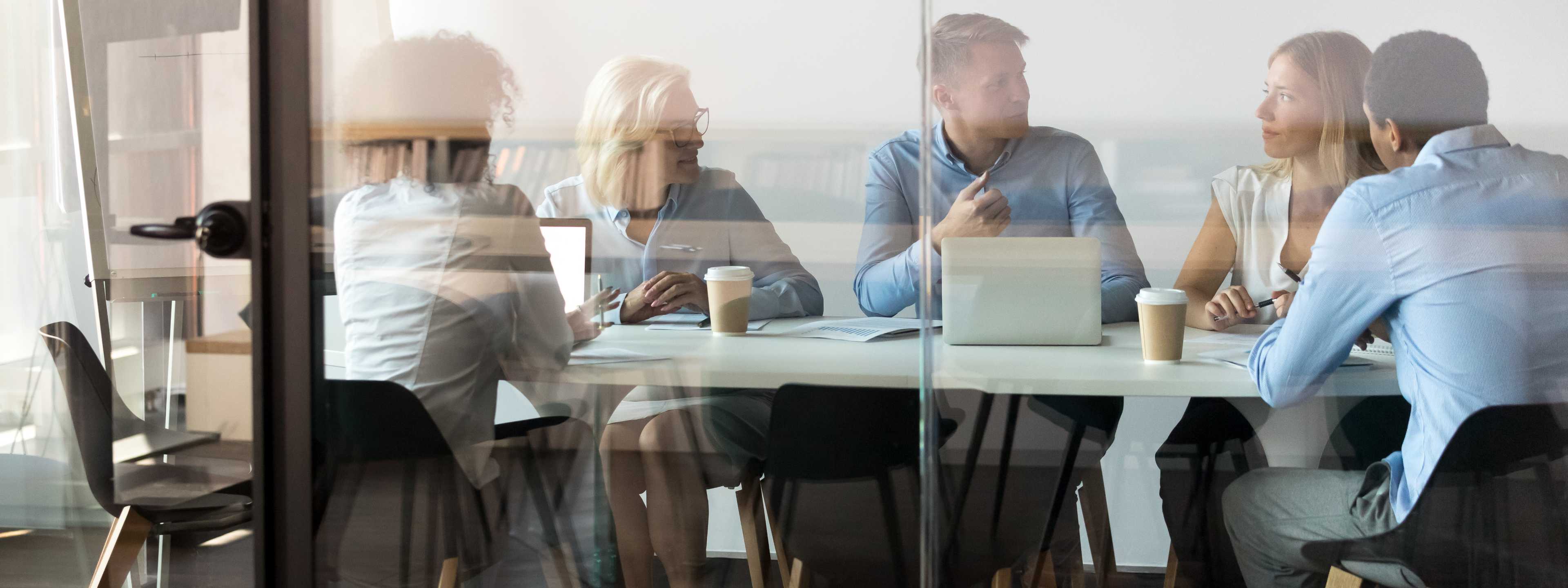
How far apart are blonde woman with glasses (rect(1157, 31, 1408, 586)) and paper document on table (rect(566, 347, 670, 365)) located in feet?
2.62

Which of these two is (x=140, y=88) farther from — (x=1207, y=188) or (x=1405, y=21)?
(x=1405, y=21)

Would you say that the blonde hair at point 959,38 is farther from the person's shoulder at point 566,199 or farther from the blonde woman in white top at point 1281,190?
the person's shoulder at point 566,199

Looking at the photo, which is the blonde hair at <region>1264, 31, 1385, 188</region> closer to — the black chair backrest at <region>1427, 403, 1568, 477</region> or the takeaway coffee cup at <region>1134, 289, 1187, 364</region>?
the takeaway coffee cup at <region>1134, 289, 1187, 364</region>

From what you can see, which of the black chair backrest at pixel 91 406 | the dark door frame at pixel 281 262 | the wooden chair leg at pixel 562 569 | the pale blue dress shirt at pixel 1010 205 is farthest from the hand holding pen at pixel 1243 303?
the black chair backrest at pixel 91 406

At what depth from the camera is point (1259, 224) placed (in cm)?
132

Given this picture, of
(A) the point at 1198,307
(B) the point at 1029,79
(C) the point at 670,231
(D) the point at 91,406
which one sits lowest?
(D) the point at 91,406

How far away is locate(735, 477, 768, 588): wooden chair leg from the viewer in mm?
1471

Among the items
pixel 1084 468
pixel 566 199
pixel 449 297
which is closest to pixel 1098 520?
pixel 1084 468

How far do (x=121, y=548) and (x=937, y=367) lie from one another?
1.45m

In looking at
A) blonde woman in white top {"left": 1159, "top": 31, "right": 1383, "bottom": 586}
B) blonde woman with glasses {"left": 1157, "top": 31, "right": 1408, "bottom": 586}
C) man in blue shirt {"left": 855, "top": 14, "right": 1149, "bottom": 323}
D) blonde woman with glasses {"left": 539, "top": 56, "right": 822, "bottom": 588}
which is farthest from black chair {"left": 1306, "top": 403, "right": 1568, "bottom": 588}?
blonde woman with glasses {"left": 539, "top": 56, "right": 822, "bottom": 588}

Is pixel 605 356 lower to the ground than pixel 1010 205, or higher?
lower

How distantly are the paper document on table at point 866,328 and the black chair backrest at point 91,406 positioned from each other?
1.22 meters

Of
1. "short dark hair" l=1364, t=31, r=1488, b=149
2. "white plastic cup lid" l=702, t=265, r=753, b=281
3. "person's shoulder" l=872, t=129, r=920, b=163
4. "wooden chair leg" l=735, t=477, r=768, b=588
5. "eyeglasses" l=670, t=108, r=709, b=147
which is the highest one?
"short dark hair" l=1364, t=31, r=1488, b=149

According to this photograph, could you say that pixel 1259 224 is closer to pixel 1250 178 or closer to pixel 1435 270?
pixel 1250 178
